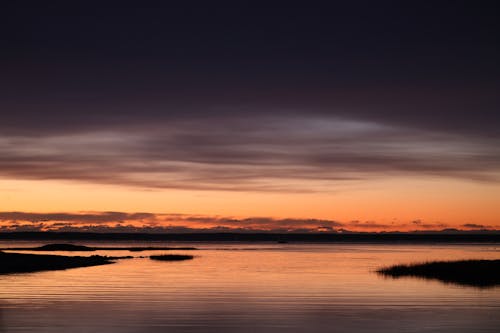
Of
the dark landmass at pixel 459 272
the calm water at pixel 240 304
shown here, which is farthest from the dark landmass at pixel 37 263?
the dark landmass at pixel 459 272

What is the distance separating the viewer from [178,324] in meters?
30.6

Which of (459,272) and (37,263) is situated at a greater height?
(459,272)

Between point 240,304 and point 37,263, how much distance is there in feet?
129

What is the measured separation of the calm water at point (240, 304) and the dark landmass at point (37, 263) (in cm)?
722

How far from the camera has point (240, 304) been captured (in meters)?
38.2

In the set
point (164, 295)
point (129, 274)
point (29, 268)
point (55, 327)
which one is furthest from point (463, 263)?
point (55, 327)

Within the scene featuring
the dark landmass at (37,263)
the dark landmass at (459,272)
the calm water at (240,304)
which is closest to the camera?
the calm water at (240,304)

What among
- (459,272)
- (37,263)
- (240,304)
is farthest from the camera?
(37,263)

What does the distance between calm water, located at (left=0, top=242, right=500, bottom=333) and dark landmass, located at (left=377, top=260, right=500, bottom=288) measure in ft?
9.07

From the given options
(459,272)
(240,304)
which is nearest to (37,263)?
(240,304)

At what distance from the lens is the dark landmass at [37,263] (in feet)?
214

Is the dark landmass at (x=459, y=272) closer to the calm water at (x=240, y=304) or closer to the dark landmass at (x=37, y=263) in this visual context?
the calm water at (x=240, y=304)

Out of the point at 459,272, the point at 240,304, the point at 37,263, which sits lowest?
the point at 240,304

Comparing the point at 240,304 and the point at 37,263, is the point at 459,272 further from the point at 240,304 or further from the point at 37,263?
the point at 37,263
